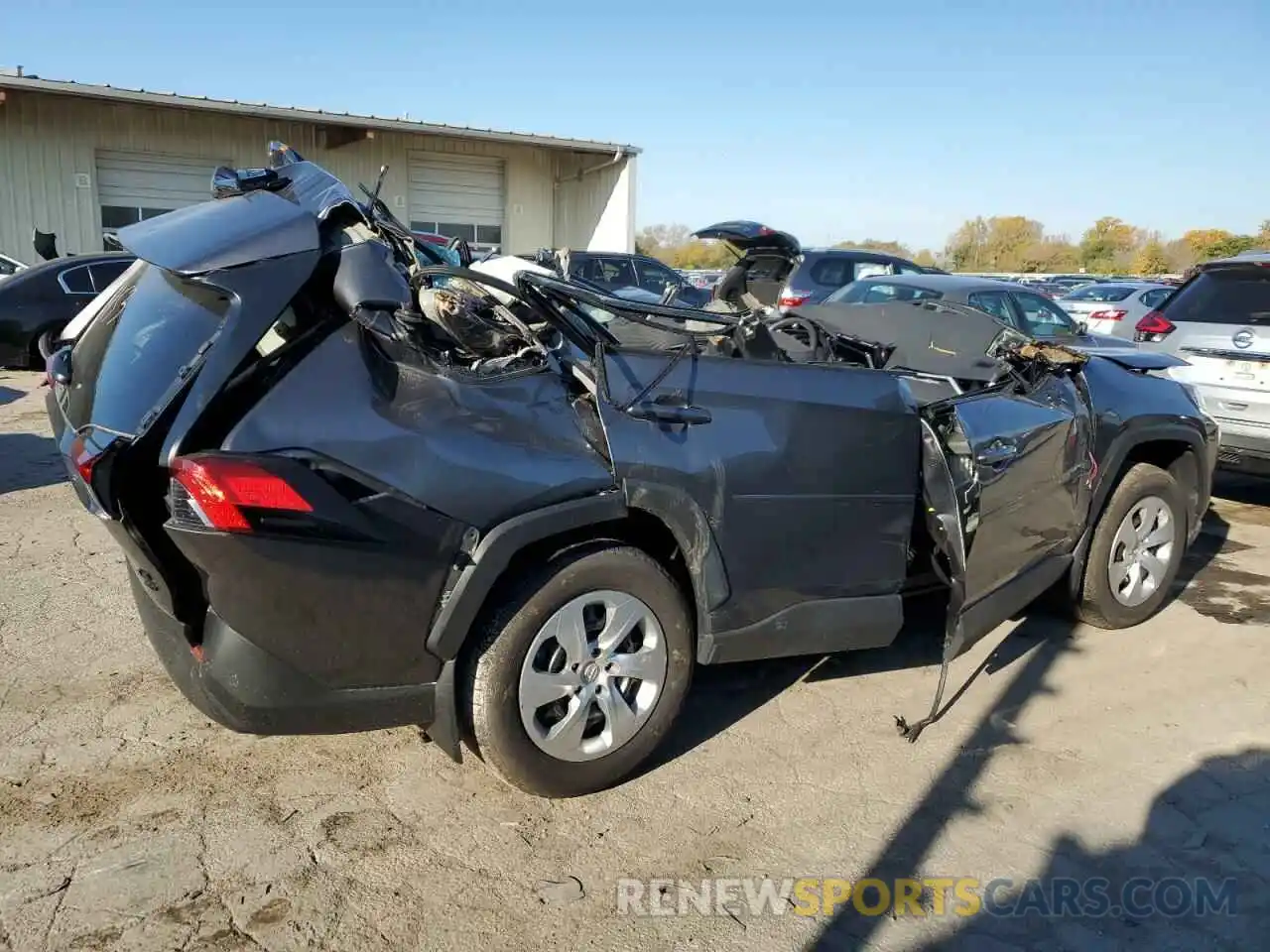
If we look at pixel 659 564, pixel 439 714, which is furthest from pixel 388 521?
pixel 659 564

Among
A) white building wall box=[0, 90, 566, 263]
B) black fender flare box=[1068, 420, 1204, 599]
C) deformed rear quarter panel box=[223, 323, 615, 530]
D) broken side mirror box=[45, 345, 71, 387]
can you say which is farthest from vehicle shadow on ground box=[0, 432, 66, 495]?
white building wall box=[0, 90, 566, 263]

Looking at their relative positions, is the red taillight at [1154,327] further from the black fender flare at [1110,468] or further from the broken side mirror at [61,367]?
the broken side mirror at [61,367]

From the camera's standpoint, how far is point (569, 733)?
3.09 m

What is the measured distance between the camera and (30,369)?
12.2 metres

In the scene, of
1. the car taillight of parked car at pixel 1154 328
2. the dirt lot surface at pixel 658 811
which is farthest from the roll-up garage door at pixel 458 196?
the dirt lot surface at pixel 658 811

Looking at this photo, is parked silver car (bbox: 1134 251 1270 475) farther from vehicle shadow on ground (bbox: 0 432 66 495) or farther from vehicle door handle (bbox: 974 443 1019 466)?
vehicle shadow on ground (bbox: 0 432 66 495)

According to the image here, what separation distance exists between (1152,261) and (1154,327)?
51.8 m

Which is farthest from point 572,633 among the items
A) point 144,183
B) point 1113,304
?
point 144,183

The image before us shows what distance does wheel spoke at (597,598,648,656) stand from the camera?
10.3 feet

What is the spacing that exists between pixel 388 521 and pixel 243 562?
1.27 feet

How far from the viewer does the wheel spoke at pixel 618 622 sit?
313 cm

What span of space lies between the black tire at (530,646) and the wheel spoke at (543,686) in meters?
0.03

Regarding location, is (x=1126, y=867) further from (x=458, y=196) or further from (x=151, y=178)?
(x=458, y=196)

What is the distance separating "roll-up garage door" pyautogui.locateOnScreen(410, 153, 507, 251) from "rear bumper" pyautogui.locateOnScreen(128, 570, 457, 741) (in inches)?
802
